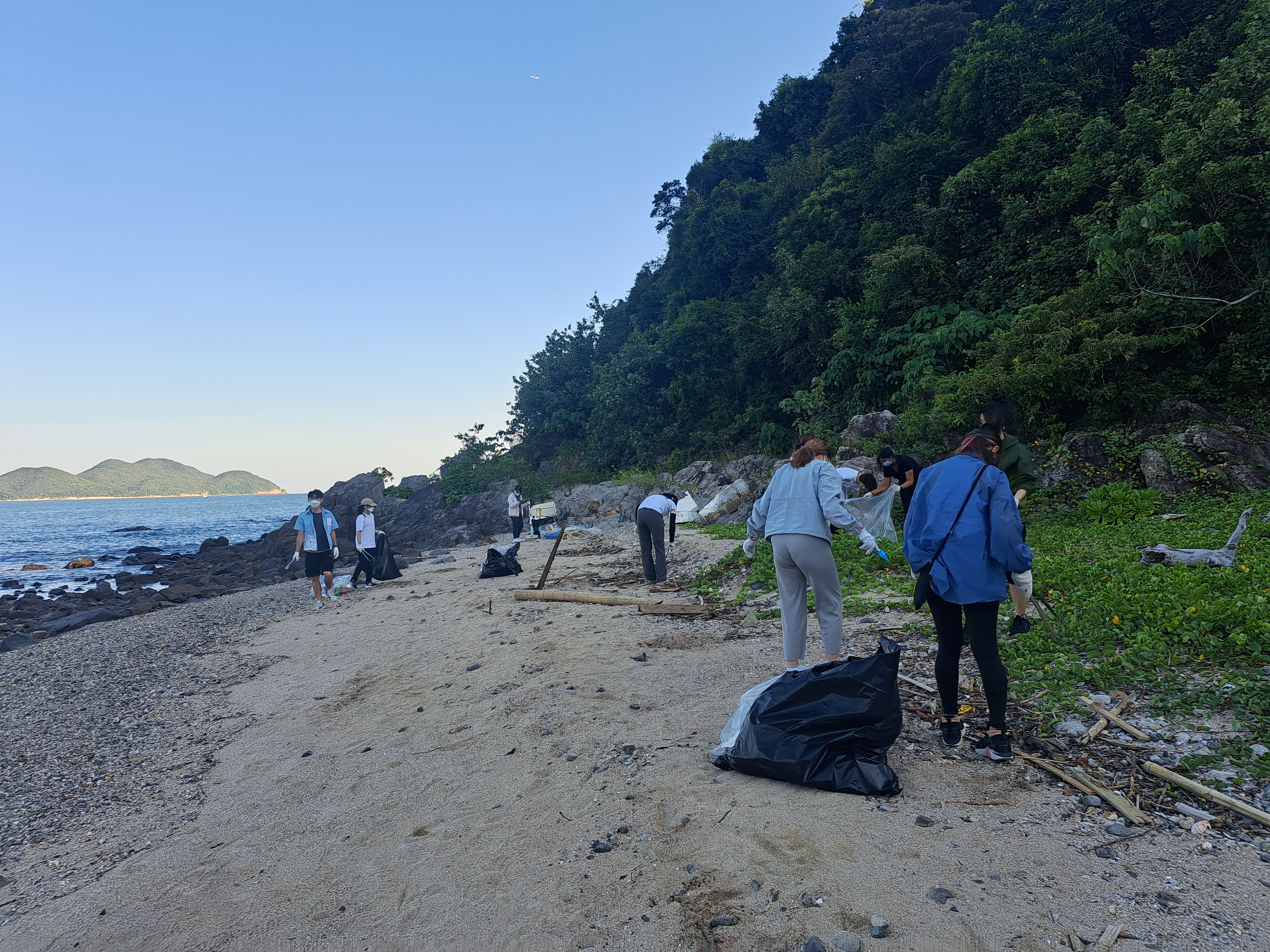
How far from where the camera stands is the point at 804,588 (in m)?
4.85

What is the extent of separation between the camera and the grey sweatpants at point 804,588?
4586mm

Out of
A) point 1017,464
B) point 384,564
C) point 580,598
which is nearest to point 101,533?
point 384,564

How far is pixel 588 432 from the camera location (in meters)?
34.0

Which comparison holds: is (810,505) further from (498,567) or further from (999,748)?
(498,567)

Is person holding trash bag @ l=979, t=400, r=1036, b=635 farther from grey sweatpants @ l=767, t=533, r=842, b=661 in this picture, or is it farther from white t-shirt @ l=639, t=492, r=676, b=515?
white t-shirt @ l=639, t=492, r=676, b=515

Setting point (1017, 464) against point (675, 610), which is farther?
point (675, 610)

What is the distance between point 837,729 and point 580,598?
6247 millimetres

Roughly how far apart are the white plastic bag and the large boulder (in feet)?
27.4

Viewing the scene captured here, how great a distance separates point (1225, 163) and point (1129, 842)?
1322 centimetres

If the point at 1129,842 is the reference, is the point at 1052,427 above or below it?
above

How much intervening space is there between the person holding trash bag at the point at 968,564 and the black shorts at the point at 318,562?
36.6 ft

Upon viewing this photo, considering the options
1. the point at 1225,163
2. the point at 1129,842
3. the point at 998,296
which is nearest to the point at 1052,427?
the point at 1225,163

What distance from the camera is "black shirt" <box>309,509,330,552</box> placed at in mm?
11391

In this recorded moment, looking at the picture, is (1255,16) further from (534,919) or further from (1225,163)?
(534,919)
